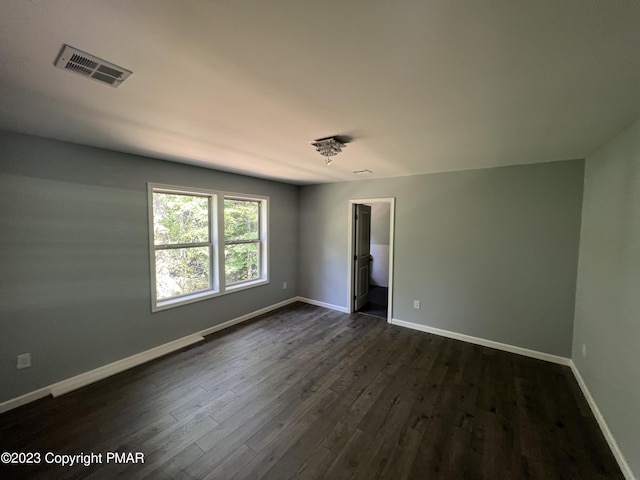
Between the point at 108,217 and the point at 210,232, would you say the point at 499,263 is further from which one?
the point at 108,217

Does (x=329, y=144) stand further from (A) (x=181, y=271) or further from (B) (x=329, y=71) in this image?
(A) (x=181, y=271)

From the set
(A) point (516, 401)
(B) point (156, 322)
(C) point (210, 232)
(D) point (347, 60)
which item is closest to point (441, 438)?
(A) point (516, 401)

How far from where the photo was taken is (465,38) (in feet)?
3.35

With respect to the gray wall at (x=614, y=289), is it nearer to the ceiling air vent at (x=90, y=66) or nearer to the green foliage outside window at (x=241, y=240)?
the ceiling air vent at (x=90, y=66)

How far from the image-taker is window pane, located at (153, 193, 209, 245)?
3.21m


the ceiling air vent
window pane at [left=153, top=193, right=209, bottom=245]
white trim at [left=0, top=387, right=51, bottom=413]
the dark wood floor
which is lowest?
the dark wood floor

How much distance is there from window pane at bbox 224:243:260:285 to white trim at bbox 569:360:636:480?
4.34 metres

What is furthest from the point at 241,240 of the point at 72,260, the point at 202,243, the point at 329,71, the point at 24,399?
the point at 329,71

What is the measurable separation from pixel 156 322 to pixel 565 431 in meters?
4.20

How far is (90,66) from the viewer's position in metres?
1.24

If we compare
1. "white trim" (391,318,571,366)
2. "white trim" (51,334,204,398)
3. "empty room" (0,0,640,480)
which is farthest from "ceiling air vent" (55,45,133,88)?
"white trim" (391,318,571,366)

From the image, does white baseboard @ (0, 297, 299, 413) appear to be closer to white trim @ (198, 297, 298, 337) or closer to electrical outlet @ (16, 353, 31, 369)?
white trim @ (198, 297, 298, 337)

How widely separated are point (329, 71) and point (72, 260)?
2962 mm

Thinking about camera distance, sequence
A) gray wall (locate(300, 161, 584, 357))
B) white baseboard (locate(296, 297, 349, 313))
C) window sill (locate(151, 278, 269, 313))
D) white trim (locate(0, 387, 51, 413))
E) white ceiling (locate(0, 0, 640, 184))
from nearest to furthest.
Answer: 1. white ceiling (locate(0, 0, 640, 184))
2. white trim (locate(0, 387, 51, 413))
3. gray wall (locate(300, 161, 584, 357))
4. window sill (locate(151, 278, 269, 313))
5. white baseboard (locate(296, 297, 349, 313))
